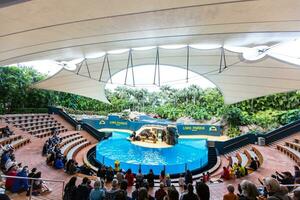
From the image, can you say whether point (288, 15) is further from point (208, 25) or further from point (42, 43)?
point (42, 43)

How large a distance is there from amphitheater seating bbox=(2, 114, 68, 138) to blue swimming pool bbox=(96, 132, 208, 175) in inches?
181

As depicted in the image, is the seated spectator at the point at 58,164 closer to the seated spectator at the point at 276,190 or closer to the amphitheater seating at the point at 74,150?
the amphitheater seating at the point at 74,150

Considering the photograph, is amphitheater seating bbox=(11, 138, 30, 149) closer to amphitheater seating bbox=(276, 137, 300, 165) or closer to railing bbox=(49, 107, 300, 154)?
railing bbox=(49, 107, 300, 154)

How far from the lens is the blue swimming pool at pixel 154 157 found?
12.1m

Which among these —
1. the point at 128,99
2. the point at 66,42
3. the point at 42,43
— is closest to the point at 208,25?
the point at 66,42

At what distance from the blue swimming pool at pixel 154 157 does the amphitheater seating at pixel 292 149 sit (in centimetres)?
468

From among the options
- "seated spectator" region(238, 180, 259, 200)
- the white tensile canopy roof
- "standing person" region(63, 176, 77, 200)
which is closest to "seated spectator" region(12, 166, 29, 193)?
"standing person" region(63, 176, 77, 200)

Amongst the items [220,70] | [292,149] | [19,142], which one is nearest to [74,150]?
[19,142]

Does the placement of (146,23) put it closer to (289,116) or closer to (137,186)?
(137,186)

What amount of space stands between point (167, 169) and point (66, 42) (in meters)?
8.39

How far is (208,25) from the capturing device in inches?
247

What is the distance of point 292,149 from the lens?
1277 centimetres

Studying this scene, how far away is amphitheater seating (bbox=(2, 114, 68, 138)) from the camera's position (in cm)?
1587

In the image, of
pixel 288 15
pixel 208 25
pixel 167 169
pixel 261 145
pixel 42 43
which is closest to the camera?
pixel 288 15
